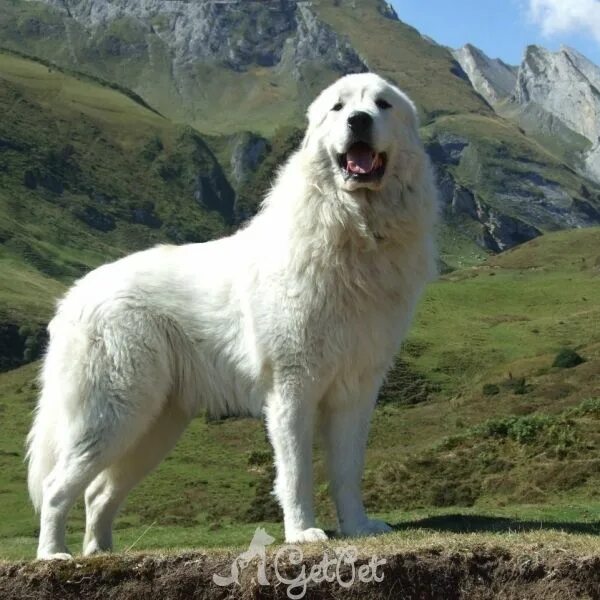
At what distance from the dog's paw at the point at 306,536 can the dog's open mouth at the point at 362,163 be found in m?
2.88

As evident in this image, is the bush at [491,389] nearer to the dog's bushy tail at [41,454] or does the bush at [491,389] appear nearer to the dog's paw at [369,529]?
the dog's paw at [369,529]

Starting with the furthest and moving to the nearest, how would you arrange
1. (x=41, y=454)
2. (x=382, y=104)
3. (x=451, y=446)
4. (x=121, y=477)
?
1. (x=451, y=446)
2. (x=121, y=477)
3. (x=41, y=454)
4. (x=382, y=104)

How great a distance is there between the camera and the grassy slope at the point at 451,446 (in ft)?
51.7

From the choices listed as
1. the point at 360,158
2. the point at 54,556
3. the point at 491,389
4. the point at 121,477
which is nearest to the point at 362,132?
the point at 360,158

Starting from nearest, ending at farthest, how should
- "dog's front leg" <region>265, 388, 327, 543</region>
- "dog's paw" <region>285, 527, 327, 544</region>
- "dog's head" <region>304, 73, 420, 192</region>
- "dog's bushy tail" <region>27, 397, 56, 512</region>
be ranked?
"dog's paw" <region>285, 527, 327, 544</region>
"dog's front leg" <region>265, 388, 327, 543</region>
"dog's head" <region>304, 73, 420, 192</region>
"dog's bushy tail" <region>27, 397, 56, 512</region>

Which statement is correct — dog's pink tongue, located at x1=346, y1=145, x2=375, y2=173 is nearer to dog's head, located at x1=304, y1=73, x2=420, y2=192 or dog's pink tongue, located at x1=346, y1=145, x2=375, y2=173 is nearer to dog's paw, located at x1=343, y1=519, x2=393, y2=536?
dog's head, located at x1=304, y1=73, x2=420, y2=192

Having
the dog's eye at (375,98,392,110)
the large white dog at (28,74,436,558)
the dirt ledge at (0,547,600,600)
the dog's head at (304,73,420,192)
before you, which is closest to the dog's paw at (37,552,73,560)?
the large white dog at (28,74,436,558)

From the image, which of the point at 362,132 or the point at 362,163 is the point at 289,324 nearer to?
the point at 362,163

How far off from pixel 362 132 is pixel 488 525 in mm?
3871

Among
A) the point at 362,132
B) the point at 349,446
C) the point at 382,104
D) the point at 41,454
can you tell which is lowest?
the point at 41,454

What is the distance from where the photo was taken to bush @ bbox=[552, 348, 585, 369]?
43.4 m

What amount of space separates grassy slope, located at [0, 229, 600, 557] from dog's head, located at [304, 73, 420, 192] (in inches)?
136

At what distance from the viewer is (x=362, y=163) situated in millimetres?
8148

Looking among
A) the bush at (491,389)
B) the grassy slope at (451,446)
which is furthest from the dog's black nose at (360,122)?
the bush at (491,389)
